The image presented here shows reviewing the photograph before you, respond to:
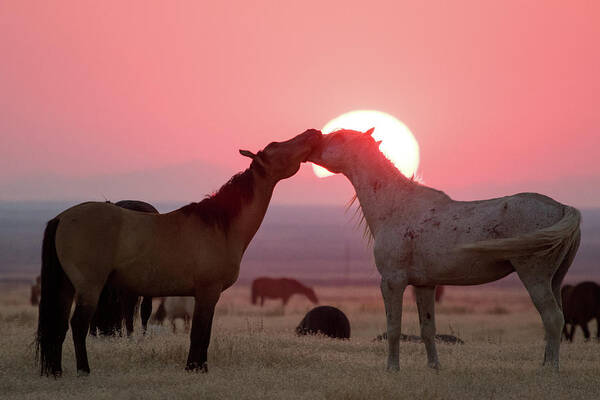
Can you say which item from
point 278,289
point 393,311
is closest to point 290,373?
point 393,311

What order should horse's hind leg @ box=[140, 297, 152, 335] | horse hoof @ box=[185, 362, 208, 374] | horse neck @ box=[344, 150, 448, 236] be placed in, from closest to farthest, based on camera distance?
horse hoof @ box=[185, 362, 208, 374] → horse neck @ box=[344, 150, 448, 236] → horse's hind leg @ box=[140, 297, 152, 335]

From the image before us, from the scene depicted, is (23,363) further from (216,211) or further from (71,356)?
(216,211)

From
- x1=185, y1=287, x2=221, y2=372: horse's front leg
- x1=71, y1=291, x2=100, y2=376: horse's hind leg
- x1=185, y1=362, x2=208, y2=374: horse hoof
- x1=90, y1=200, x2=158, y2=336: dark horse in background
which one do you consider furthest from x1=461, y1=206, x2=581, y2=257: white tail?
x1=90, y1=200, x2=158, y2=336: dark horse in background

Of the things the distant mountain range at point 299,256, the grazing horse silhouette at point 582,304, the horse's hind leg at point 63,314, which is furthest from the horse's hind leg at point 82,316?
the distant mountain range at point 299,256

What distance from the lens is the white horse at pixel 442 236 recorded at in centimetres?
978

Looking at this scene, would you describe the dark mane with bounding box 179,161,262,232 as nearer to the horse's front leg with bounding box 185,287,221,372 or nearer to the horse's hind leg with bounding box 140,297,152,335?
the horse's front leg with bounding box 185,287,221,372

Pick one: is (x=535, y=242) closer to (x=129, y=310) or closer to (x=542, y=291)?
(x=542, y=291)

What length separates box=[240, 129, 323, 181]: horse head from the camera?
1041 cm

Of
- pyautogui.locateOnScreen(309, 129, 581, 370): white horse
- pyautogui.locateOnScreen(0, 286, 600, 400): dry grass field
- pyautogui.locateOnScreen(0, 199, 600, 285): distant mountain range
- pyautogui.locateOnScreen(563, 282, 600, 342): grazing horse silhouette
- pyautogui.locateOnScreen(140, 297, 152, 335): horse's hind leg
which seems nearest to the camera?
pyautogui.locateOnScreen(0, 286, 600, 400): dry grass field

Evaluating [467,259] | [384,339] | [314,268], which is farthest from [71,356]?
[314,268]

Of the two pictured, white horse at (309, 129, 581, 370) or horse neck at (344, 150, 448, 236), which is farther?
horse neck at (344, 150, 448, 236)

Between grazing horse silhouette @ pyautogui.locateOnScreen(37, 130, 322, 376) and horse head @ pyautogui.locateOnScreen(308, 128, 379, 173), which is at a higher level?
horse head @ pyautogui.locateOnScreen(308, 128, 379, 173)

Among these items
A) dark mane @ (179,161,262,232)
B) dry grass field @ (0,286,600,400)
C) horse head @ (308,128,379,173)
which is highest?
horse head @ (308,128,379,173)

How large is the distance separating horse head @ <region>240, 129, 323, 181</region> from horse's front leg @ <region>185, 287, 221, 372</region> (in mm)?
1553
